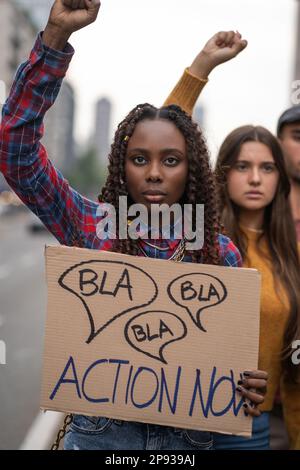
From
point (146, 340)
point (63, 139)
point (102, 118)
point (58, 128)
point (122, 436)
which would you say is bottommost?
point (122, 436)

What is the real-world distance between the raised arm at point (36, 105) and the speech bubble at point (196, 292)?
1.40 ft

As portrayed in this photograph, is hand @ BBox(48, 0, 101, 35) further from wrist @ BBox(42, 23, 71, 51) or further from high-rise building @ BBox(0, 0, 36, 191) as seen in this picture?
high-rise building @ BBox(0, 0, 36, 191)

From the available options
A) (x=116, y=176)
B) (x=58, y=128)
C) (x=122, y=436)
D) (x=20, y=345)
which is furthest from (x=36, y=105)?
(x=58, y=128)

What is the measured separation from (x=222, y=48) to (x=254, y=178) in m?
0.48

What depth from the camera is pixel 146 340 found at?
1.79 m

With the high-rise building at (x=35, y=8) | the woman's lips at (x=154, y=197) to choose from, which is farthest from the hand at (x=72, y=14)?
the high-rise building at (x=35, y=8)

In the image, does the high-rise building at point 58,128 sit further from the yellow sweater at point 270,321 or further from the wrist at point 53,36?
the wrist at point 53,36

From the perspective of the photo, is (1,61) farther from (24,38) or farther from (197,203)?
(197,203)

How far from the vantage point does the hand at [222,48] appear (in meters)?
2.23

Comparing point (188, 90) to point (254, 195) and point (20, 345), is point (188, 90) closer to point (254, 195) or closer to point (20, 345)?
point (254, 195)

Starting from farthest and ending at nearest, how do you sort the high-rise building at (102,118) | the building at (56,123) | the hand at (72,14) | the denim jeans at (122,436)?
the high-rise building at (102,118)
the building at (56,123)
the denim jeans at (122,436)
the hand at (72,14)

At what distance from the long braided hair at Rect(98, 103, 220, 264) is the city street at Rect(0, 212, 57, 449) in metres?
2.80

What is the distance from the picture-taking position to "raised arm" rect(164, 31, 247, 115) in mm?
2242

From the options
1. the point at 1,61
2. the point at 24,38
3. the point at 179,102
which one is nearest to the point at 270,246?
the point at 179,102
